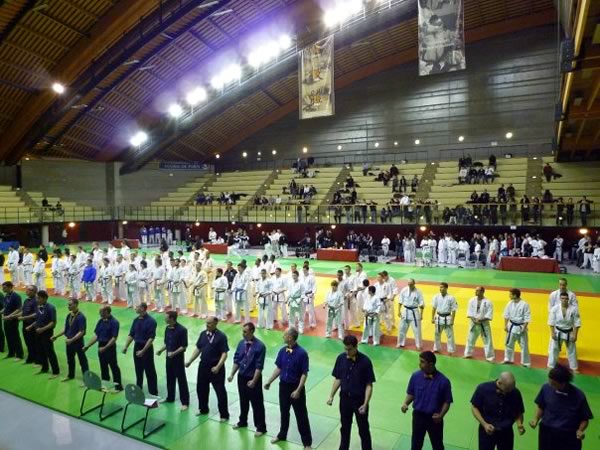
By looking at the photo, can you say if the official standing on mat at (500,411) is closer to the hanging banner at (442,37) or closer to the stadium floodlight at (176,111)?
the hanging banner at (442,37)

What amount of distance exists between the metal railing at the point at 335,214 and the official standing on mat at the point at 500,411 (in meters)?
23.0

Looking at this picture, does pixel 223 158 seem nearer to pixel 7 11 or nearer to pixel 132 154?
pixel 132 154

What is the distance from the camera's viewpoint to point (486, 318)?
32.7ft

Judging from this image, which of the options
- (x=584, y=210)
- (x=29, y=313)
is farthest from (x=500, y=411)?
(x=584, y=210)

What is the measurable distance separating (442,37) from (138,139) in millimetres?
29765

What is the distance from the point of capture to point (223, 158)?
152 feet

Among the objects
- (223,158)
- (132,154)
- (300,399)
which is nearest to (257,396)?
(300,399)

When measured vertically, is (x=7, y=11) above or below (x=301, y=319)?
above

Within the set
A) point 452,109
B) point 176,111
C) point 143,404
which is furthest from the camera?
point 176,111

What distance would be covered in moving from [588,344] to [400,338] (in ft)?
15.7

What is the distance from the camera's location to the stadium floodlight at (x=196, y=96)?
117 ft

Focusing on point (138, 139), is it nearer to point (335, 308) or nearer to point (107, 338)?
point (335, 308)

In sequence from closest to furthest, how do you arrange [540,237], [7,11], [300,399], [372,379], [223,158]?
[372,379]
[300,399]
[7,11]
[540,237]
[223,158]

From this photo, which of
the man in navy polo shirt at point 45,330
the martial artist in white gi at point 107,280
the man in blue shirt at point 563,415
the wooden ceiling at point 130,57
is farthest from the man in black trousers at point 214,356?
the wooden ceiling at point 130,57
